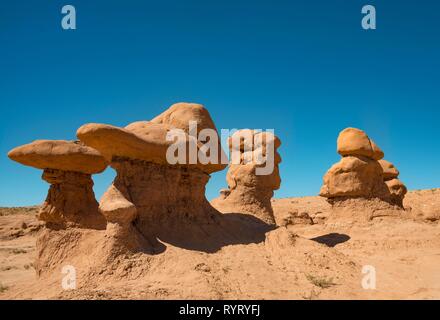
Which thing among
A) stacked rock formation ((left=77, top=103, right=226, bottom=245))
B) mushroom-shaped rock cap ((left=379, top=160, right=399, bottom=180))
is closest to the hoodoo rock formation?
stacked rock formation ((left=77, top=103, right=226, bottom=245))

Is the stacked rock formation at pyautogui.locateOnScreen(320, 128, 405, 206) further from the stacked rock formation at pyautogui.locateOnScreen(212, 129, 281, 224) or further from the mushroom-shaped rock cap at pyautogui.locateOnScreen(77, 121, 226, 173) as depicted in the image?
the mushroom-shaped rock cap at pyautogui.locateOnScreen(77, 121, 226, 173)

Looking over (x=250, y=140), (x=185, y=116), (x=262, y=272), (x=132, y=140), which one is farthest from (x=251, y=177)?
(x=132, y=140)

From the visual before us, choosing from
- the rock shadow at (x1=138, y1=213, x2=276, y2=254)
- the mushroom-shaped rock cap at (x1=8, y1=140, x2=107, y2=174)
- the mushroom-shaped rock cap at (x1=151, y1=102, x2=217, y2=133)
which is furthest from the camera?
the mushroom-shaped rock cap at (x1=151, y1=102, x2=217, y2=133)

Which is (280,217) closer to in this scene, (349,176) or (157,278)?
(349,176)

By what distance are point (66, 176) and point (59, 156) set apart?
0.75 m

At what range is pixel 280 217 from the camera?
16938 mm

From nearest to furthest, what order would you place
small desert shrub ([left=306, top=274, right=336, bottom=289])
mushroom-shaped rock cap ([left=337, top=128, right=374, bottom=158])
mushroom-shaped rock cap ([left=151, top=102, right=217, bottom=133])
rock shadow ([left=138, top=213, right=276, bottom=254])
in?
small desert shrub ([left=306, top=274, right=336, bottom=289]) < rock shadow ([left=138, top=213, right=276, bottom=254]) < mushroom-shaped rock cap ([left=151, top=102, right=217, bottom=133]) < mushroom-shaped rock cap ([left=337, top=128, right=374, bottom=158])

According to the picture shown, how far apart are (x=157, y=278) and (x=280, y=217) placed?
436 inches

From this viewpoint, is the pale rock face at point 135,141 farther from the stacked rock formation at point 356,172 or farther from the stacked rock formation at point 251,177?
the stacked rock formation at point 356,172

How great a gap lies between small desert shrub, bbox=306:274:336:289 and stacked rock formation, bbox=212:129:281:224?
13.0 feet

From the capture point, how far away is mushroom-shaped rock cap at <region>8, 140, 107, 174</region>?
28.1 ft
